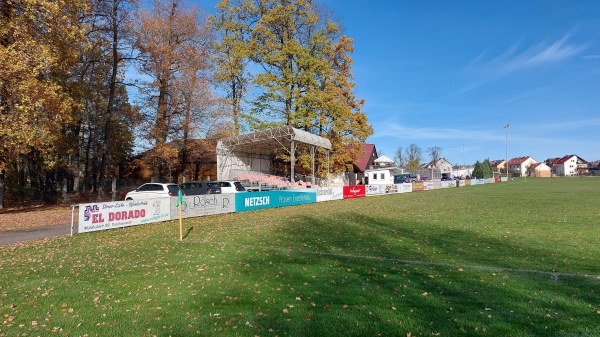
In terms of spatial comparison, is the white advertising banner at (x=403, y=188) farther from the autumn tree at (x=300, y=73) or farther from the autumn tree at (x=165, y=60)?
the autumn tree at (x=165, y=60)

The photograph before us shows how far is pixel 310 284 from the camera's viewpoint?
686 centimetres

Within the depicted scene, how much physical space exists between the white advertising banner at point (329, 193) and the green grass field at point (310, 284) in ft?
60.3

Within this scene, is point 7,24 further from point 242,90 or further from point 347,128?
point 347,128

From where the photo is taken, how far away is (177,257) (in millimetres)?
9539

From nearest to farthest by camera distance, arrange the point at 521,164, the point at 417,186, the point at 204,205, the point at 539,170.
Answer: the point at 204,205, the point at 417,186, the point at 539,170, the point at 521,164

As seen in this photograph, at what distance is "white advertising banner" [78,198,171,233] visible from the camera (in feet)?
47.2

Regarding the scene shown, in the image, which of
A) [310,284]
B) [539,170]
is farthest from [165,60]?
[539,170]

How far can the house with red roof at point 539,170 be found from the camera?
138625 mm

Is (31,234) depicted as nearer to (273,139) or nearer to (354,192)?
(273,139)

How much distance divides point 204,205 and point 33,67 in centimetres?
1008

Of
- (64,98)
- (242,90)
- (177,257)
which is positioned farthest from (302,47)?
(177,257)

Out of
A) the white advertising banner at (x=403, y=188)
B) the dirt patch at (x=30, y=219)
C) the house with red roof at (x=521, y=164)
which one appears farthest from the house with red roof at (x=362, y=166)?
the house with red roof at (x=521, y=164)

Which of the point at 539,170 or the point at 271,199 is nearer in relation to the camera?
the point at 271,199

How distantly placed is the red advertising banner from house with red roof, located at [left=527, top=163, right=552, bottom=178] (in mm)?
125488
